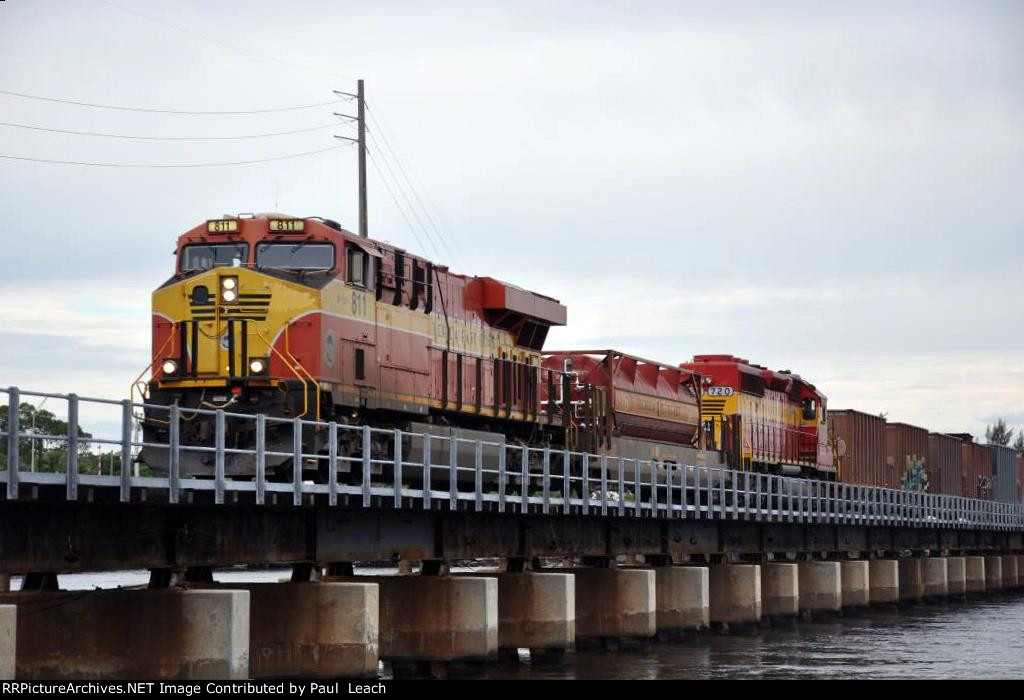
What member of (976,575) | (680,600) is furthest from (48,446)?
(976,575)

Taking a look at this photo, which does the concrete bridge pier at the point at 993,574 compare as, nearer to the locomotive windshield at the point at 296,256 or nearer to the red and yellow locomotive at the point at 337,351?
the red and yellow locomotive at the point at 337,351

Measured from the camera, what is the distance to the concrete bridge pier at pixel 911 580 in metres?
62.2

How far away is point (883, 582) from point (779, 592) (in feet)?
39.8

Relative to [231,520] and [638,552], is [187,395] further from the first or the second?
[638,552]

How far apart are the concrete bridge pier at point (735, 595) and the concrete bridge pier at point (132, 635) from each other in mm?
25181

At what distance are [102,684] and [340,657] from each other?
15.3 ft

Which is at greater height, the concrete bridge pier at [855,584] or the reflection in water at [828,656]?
the concrete bridge pier at [855,584]

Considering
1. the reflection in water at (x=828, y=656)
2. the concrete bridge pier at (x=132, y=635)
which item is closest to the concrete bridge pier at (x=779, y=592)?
the reflection in water at (x=828, y=656)

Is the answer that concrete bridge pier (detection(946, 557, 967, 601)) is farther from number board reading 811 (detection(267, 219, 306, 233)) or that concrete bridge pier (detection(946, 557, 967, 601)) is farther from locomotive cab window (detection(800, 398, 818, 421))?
number board reading 811 (detection(267, 219, 306, 233))

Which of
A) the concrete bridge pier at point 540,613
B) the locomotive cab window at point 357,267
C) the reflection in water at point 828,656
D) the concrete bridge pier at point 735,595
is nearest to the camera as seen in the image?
the locomotive cab window at point 357,267

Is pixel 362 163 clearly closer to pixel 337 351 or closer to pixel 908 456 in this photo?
pixel 337 351

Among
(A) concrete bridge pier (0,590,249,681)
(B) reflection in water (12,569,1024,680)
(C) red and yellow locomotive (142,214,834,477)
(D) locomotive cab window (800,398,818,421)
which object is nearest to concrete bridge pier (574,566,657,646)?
(B) reflection in water (12,569,1024,680)

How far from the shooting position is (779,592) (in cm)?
4756

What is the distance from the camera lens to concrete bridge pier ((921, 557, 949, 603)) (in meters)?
63.6
